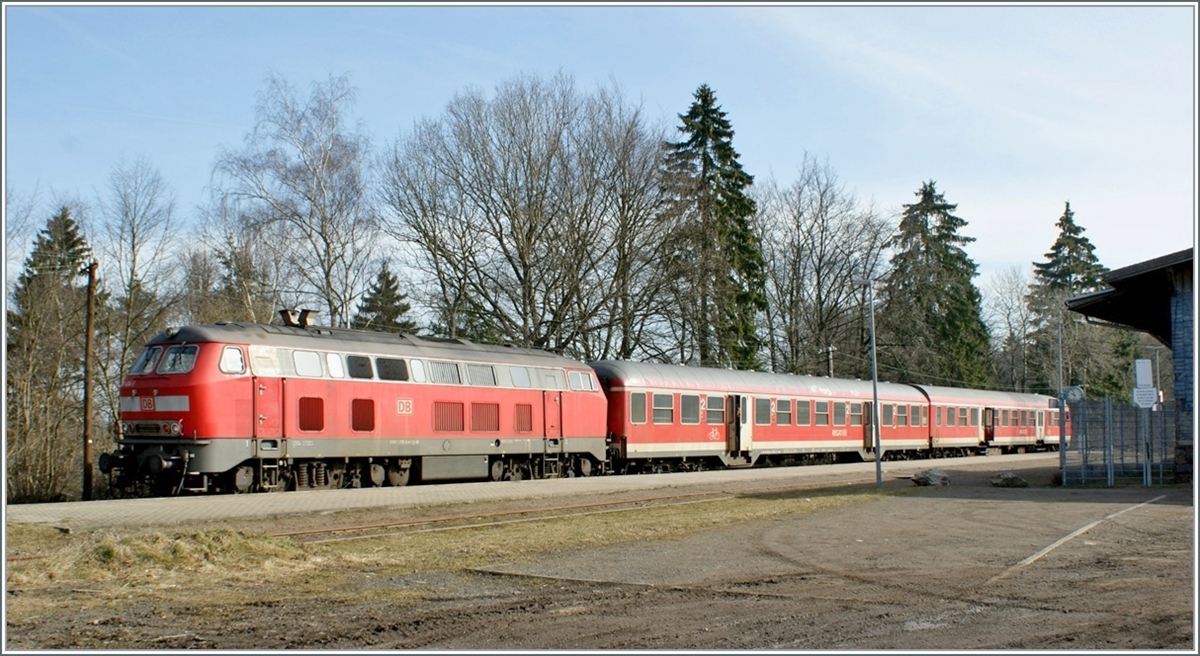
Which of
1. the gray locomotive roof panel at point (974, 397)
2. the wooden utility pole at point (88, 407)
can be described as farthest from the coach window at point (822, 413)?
the wooden utility pole at point (88, 407)

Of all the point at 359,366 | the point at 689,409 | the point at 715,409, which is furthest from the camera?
the point at 715,409

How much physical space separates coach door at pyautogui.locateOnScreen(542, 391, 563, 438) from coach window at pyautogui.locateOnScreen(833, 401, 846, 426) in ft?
48.6

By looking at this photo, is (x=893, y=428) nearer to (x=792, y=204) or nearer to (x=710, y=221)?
(x=710, y=221)

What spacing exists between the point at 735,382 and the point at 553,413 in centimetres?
867

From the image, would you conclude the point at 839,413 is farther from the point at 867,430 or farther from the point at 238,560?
the point at 238,560

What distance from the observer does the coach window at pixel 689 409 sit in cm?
3045

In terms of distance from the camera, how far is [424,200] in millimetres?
40125

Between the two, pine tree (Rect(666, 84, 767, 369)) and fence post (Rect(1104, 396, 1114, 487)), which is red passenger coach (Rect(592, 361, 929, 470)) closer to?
Answer: pine tree (Rect(666, 84, 767, 369))

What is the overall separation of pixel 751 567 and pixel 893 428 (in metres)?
31.1

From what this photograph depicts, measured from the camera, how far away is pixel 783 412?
34.8m

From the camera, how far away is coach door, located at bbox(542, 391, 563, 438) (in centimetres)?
2589

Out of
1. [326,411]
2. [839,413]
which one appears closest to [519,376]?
[326,411]

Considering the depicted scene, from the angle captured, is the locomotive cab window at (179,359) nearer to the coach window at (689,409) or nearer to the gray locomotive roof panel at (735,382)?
the gray locomotive roof panel at (735,382)

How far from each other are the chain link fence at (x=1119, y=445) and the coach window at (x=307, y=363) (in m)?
17.5
